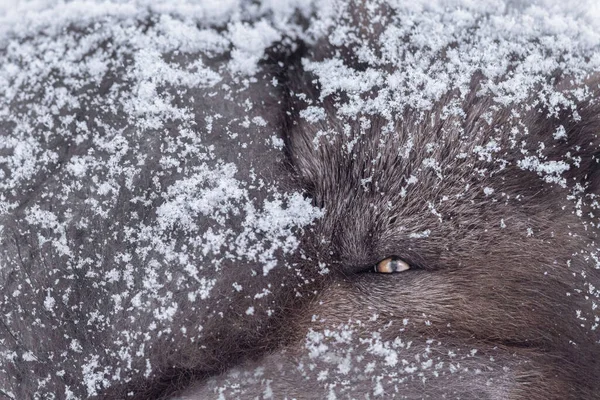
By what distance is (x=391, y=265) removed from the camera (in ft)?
6.40

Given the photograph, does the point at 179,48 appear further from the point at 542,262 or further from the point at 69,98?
the point at 542,262

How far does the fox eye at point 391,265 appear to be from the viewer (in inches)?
76.4

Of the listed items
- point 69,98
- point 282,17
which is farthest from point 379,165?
point 69,98

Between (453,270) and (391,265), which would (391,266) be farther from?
(453,270)

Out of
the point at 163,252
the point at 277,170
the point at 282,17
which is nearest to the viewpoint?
the point at 163,252

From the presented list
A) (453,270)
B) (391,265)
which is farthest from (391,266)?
(453,270)

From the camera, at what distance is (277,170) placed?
6.38 ft

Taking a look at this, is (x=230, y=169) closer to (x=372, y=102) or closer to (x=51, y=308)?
(x=372, y=102)

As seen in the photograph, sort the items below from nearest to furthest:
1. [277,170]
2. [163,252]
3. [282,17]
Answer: [163,252] < [277,170] < [282,17]

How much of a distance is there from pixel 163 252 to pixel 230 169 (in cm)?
31

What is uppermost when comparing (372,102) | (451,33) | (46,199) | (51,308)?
(451,33)

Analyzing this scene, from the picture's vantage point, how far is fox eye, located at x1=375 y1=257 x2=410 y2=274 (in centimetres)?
194

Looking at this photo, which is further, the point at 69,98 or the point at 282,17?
the point at 282,17

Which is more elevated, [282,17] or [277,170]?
[282,17]
